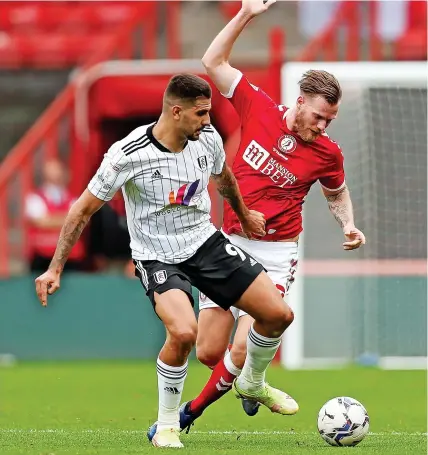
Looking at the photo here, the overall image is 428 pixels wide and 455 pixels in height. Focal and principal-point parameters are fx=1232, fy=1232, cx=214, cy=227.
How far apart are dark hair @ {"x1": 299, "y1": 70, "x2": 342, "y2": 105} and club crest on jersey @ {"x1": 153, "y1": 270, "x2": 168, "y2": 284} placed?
5.11 feet

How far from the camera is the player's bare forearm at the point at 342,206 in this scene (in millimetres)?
8250

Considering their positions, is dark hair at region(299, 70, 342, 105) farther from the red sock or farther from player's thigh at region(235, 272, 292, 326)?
the red sock

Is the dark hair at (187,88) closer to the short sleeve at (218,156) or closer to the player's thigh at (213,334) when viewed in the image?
the short sleeve at (218,156)

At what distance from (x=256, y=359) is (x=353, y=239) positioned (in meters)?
1.00

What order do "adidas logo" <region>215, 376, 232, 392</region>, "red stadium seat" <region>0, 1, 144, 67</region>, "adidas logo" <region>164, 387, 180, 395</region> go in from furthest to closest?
"red stadium seat" <region>0, 1, 144, 67</region> → "adidas logo" <region>215, 376, 232, 392</region> → "adidas logo" <region>164, 387, 180, 395</region>

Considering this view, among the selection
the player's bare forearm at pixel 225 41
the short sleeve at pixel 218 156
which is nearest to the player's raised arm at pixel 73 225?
the short sleeve at pixel 218 156

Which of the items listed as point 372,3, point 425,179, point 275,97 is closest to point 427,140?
point 425,179

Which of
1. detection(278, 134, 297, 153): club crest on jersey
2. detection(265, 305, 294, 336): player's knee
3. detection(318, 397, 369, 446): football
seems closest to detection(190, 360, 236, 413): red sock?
detection(265, 305, 294, 336): player's knee

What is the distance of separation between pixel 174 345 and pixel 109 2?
13.7 m

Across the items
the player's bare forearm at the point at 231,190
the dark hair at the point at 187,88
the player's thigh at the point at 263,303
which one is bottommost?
the player's thigh at the point at 263,303

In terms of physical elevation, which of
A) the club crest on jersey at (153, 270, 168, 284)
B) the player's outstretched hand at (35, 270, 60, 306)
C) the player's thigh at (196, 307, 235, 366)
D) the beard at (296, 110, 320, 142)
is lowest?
the player's thigh at (196, 307, 235, 366)

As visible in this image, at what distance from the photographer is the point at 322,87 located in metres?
7.70

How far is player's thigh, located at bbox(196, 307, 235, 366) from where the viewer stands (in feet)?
26.3

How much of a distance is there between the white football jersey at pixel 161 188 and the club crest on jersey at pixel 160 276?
0.37ft
